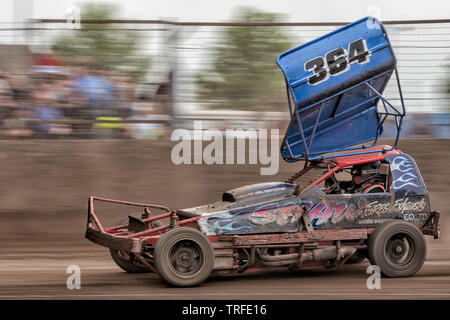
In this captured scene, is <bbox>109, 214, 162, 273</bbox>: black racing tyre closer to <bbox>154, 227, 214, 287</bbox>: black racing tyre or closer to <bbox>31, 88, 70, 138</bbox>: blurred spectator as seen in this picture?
<bbox>154, 227, 214, 287</bbox>: black racing tyre

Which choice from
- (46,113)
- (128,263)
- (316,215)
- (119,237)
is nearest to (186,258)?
(119,237)

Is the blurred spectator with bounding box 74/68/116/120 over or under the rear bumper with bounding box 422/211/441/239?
over

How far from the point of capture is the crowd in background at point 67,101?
1090 centimetres

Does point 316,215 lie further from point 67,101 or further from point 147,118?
point 67,101

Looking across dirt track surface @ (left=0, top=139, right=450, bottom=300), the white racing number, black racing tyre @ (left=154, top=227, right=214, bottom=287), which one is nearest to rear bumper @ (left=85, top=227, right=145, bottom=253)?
black racing tyre @ (left=154, top=227, right=214, bottom=287)

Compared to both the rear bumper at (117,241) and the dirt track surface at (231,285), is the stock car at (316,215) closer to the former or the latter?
the rear bumper at (117,241)

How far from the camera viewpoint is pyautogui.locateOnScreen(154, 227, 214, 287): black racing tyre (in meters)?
7.14

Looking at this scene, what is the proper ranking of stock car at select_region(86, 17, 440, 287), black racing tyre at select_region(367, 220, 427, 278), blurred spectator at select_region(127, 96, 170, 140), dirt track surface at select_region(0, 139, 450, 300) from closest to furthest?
stock car at select_region(86, 17, 440, 287)
black racing tyre at select_region(367, 220, 427, 278)
dirt track surface at select_region(0, 139, 450, 300)
blurred spectator at select_region(127, 96, 170, 140)

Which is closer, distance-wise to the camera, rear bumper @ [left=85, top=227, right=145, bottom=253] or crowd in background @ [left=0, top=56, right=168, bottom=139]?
rear bumper @ [left=85, top=227, right=145, bottom=253]

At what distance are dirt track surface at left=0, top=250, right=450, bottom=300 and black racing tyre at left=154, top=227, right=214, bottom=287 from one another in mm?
128

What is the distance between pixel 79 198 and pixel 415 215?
17.6ft

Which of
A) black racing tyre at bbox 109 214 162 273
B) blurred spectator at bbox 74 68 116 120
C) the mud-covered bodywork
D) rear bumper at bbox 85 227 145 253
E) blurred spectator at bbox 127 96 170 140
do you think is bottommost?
black racing tyre at bbox 109 214 162 273

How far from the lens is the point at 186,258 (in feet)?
24.0

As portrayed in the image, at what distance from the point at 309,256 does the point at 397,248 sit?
40.3 inches
